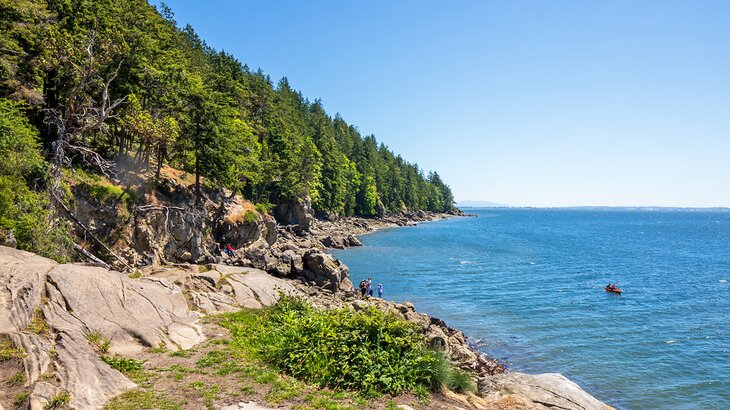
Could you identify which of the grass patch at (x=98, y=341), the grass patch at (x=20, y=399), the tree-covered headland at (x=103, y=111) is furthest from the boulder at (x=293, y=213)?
the grass patch at (x=20, y=399)

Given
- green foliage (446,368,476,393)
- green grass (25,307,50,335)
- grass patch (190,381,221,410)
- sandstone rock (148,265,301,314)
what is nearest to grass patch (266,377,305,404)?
grass patch (190,381,221,410)

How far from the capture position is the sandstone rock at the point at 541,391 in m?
11.8

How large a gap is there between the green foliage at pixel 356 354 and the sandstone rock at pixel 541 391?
2.08 metres

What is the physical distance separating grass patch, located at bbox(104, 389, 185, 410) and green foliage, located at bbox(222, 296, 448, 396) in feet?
10.8

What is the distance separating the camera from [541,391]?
12312mm

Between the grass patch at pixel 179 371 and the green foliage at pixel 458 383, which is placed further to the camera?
the green foliage at pixel 458 383

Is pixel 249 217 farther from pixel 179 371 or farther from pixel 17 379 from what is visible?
pixel 17 379

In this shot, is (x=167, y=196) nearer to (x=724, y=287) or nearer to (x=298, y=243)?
(x=298, y=243)

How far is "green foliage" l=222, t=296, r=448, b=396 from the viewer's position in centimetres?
1093

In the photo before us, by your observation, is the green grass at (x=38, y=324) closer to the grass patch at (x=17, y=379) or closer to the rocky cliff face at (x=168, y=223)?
the grass patch at (x=17, y=379)

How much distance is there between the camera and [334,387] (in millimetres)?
10703

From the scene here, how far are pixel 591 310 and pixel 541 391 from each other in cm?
2552

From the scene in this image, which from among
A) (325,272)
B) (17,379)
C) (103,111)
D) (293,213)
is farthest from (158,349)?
(293,213)

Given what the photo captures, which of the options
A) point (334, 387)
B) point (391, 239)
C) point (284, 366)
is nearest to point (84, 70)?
point (284, 366)
